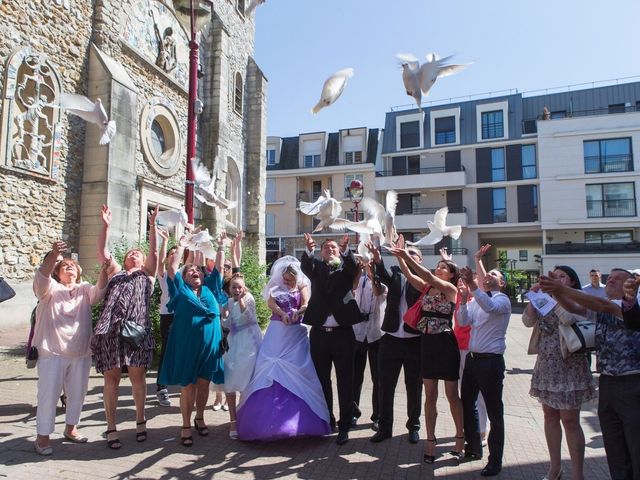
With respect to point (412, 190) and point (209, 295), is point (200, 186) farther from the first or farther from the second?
point (412, 190)

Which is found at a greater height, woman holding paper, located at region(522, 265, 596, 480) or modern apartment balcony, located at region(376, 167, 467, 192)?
modern apartment balcony, located at region(376, 167, 467, 192)

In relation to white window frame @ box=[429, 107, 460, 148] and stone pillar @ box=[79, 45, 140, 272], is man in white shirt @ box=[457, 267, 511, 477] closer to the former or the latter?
stone pillar @ box=[79, 45, 140, 272]

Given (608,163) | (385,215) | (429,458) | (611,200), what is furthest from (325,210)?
(608,163)

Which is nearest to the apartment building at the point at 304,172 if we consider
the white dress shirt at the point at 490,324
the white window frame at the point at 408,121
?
the white window frame at the point at 408,121

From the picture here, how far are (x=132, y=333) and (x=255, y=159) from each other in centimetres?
1869

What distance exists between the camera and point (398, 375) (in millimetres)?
4945

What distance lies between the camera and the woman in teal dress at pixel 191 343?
4.81 meters

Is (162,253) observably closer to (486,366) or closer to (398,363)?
(398,363)

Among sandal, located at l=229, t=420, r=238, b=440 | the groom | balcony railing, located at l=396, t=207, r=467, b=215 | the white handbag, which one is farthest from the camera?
balcony railing, located at l=396, t=207, r=467, b=215

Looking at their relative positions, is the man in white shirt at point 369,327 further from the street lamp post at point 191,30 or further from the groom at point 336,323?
the street lamp post at point 191,30

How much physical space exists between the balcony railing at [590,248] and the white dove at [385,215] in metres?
32.2

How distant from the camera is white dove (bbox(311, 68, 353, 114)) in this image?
17.3 ft

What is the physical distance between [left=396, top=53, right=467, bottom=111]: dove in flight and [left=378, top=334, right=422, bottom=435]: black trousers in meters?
2.58

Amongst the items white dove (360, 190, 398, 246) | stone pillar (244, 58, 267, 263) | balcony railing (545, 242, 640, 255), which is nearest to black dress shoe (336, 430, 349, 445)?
white dove (360, 190, 398, 246)
